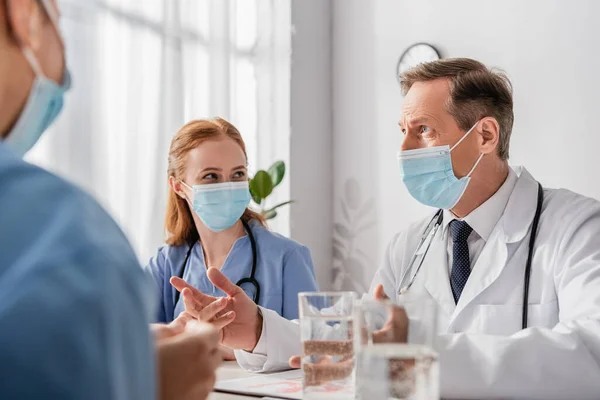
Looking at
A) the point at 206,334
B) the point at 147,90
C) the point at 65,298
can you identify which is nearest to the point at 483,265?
the point at 206,334

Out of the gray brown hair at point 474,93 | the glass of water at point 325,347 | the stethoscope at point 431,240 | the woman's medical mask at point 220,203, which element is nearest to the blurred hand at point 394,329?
the glass of water at point 325,347

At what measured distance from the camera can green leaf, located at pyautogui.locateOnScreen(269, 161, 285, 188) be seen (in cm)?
395

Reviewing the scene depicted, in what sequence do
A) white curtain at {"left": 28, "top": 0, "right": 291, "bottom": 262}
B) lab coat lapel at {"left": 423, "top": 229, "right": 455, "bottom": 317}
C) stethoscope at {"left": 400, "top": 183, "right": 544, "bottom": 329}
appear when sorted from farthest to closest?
white curtain at {"left": 28, "top": 0, "right": 291, "bottom": 262}, lab coat lapel at {"left": 423, "top": 229, "right": 455, "bottom": 317}, stethoscope at {"left": 400, "top": 183, "right": 544, "bottom": 329}

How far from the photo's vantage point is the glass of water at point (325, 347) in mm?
1034

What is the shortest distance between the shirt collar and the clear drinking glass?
43.3 inches

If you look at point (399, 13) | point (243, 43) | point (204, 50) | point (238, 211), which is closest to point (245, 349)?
point (238, 211)

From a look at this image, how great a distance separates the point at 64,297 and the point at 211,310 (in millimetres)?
1108

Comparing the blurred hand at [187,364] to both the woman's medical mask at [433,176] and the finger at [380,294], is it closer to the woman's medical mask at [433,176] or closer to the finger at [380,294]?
the finger at [380,294]

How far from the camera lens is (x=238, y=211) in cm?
257

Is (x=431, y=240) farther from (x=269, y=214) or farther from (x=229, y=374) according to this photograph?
(x=269, y=214)

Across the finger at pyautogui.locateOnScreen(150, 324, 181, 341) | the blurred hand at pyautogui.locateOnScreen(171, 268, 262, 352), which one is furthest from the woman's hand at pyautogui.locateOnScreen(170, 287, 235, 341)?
the finger at pyautogui.locateOnScreen(150, 324, 181, 341)

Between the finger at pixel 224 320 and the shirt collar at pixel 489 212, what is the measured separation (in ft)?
2.55

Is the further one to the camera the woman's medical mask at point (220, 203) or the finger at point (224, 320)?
the woman's medical mask at point (220, 203)

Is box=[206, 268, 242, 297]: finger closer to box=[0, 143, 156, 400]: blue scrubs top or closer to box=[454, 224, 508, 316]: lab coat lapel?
box=[454, 224, 508, 316]: lab coat lapel
